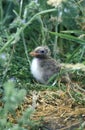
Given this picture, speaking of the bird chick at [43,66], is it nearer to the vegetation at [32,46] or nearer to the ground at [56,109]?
the vegetation at [32,46]

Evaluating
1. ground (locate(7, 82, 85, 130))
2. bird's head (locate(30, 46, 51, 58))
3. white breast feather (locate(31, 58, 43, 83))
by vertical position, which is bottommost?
ground (locate(7, 82, 85, 130))

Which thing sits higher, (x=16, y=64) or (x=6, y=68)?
(x=16, y=64)

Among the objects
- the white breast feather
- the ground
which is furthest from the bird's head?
the ground

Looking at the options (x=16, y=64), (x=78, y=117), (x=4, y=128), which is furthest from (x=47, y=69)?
(x=4, y=128)

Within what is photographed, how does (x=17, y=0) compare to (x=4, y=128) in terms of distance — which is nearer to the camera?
(x=4, y=128)

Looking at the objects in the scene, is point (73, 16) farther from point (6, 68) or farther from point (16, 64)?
point (6, 68)

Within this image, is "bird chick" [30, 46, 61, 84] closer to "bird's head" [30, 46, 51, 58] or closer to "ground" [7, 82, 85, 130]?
"bird's head" [30, 46, 51, 58]

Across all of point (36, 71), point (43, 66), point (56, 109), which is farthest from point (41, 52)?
point (56, 109)
